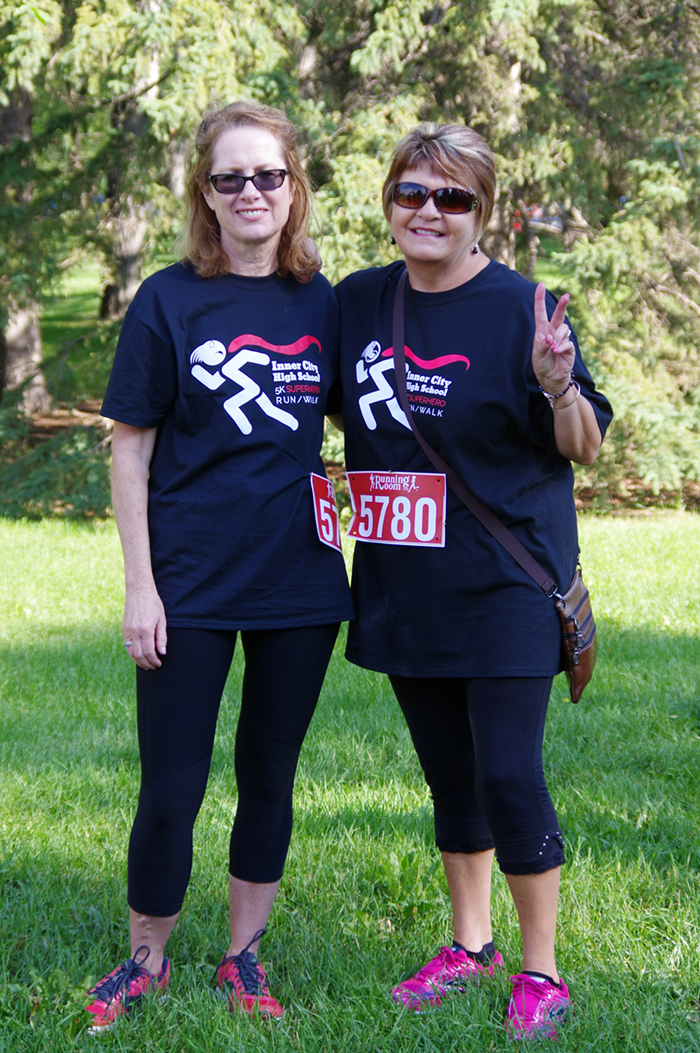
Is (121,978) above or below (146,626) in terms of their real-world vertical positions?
below

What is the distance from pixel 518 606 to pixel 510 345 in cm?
62

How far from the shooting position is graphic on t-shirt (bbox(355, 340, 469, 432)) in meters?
2.43

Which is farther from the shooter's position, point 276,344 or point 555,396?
point 276,344

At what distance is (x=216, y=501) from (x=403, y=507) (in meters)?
0.46

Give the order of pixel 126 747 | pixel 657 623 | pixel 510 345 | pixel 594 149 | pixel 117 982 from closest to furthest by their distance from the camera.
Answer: pixel 510 345 → pixel 117 982 → pixel 126 747 → pixel 657 623 → pixel 594 149

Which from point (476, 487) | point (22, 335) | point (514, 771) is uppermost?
point (476, 487)

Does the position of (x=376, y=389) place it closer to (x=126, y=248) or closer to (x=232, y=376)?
(x=232, y=376)

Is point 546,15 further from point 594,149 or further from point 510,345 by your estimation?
point 510,345

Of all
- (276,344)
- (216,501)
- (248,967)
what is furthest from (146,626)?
(248,967)

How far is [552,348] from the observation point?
2238 millimetres

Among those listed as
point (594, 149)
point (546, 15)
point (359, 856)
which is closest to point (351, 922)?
point (359, 856)

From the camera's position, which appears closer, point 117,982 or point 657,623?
point 117,982

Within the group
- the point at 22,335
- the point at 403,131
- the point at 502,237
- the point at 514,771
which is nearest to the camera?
the point at 514,771

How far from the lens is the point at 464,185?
245 cm
